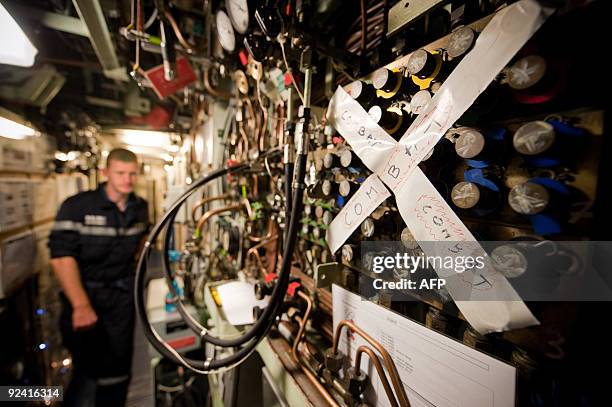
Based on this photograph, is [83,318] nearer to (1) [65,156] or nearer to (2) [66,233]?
(2) [66,233]

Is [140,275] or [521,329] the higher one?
[521,329]

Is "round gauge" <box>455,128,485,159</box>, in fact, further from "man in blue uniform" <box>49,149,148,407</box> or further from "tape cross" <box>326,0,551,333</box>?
"man in blue uniform" <box>49,149,148,407</box>

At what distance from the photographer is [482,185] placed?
1.22 ft

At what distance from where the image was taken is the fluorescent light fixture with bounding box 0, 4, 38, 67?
100 cm

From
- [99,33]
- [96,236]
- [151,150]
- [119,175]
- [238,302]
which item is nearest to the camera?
[238,302]

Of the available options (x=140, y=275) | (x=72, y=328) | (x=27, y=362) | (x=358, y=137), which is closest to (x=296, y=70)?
(x=358, y=137)

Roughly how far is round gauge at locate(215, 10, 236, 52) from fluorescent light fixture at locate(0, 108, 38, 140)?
1874mm

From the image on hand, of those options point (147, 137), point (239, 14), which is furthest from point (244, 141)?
point (147, 137)

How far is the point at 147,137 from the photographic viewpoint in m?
3.21

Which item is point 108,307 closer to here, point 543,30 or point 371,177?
point 371,177

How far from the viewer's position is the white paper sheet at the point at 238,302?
3.03 feet

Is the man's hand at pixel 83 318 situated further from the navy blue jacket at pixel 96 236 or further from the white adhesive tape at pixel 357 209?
the white adhesive tape at pixel 357 209

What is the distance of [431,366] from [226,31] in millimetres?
1199

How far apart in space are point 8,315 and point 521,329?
262 centimetres
